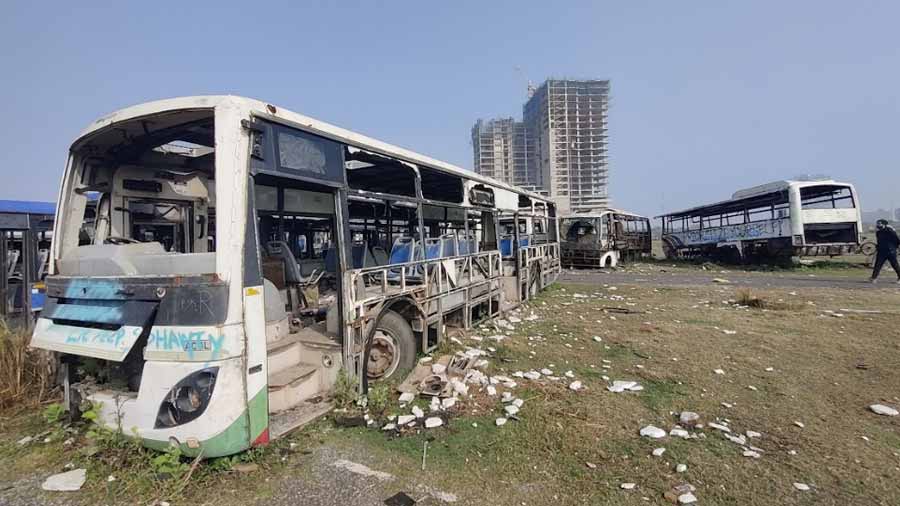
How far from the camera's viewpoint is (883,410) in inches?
131

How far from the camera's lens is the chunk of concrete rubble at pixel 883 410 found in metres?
3.29

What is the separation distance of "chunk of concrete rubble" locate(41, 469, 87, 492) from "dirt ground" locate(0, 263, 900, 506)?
0.05 meters

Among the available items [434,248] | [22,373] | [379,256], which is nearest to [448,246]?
[434,248]

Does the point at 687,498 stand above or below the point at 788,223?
below

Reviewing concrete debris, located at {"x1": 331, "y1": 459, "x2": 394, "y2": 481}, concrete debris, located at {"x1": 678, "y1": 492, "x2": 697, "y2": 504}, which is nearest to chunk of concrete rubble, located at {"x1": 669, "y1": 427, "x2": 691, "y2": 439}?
concrete debris, located at {"x1": 678, "y1": 492, "x2": 697, "y2": 504}

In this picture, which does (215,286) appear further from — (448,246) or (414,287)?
(448,246)

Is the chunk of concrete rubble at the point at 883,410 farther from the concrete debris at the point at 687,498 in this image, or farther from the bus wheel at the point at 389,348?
the bus wheel at the point at 389,348

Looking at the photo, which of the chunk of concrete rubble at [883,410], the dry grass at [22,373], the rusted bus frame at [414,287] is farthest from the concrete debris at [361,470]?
the chunk of concrete rubble at [883,410]

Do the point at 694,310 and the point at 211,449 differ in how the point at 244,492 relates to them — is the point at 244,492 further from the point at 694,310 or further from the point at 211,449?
the point at 694,310

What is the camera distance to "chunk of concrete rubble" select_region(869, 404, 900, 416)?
3286 mm

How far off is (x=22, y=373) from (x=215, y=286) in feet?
9.38

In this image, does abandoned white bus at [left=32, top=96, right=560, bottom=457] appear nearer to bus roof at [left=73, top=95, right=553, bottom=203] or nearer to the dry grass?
bus roof at [left=73, top=95, right=553, bottom=203]

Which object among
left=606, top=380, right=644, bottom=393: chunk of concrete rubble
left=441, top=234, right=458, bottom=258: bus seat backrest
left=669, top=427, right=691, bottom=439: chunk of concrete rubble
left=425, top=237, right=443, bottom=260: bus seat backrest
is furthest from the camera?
left=441, top=234, right=458, bottom=258: bus seat backrest

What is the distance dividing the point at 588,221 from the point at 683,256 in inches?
276
